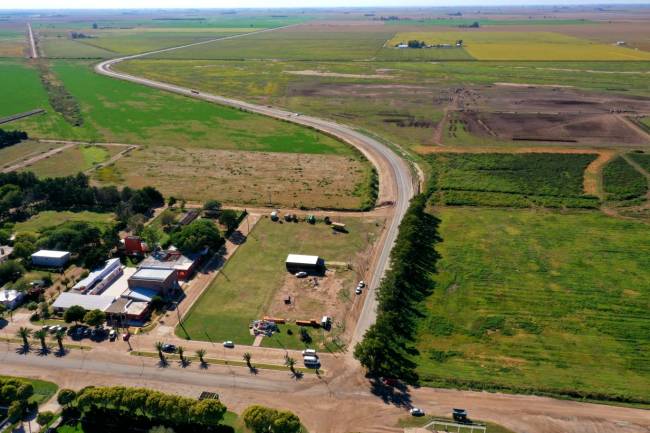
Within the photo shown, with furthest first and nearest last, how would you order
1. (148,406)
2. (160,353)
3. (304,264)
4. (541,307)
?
(304,264)
(541,307)
(160,353)
(148,406)

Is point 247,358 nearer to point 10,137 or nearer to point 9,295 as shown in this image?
point 9,295

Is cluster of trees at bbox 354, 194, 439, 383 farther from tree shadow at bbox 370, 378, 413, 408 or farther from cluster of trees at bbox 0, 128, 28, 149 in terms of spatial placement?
cluster of trees at bbox 0, 128, 28, 149

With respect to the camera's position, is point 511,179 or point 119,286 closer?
point 119,286

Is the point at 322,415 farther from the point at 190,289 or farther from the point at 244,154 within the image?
the point at 244,154

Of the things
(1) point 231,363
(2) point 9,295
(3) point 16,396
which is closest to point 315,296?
(1) point 231,363

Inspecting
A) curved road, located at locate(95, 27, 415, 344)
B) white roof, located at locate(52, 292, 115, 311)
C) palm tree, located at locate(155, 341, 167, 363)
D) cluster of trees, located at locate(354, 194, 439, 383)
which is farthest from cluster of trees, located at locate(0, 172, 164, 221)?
cluster of trees, located at locate(354, 194, 439, 383)

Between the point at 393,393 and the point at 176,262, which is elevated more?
the point at 176,262
